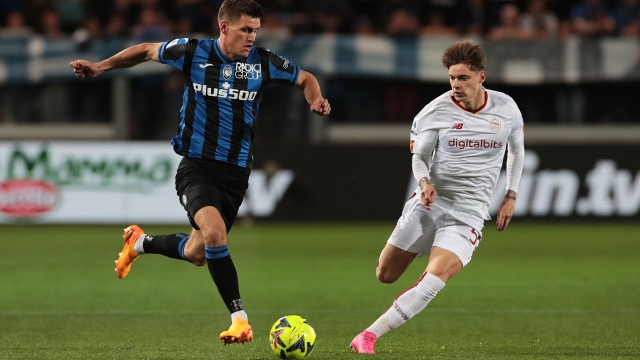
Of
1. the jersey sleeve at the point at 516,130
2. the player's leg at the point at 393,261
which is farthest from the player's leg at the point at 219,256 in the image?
the jersey sleeve at the point at 516,130

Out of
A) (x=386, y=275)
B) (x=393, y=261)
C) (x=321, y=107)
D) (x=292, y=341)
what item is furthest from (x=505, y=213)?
(x=292, y=341)

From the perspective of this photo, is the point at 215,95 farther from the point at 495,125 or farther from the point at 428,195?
the point at 495,125

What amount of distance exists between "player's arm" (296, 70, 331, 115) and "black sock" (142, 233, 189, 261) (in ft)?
4.62

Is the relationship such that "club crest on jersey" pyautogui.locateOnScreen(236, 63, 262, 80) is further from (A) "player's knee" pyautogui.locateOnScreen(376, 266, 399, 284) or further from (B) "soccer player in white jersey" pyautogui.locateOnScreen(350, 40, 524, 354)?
(A) "player's knee" pyautogui.locateOnScreen(376, 266, 399, 284)

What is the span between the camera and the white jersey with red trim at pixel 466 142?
20.7 ft

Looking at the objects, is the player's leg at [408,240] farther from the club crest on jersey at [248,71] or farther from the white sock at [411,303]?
the club crest on jersey at [248,71]

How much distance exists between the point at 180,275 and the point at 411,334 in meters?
4.42

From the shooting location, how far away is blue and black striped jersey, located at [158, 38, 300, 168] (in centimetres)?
656

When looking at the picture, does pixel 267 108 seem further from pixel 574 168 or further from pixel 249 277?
pixel 249 277

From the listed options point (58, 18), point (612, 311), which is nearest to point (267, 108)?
point (58, 18)

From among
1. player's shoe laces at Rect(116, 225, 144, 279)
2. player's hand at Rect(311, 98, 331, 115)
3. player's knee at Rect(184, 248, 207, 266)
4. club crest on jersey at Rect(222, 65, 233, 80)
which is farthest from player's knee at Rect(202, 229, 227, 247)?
player's shoe laces at Rect(116, 225, 144, 279)

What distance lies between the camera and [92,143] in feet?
51.3

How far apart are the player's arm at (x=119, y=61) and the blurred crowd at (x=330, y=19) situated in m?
10.3

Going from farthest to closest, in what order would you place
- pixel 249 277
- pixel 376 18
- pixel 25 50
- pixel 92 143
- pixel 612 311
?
pixel 376 18, pixel 25 50, pixel 92 143, pixel 249 277, pixel 612 311
